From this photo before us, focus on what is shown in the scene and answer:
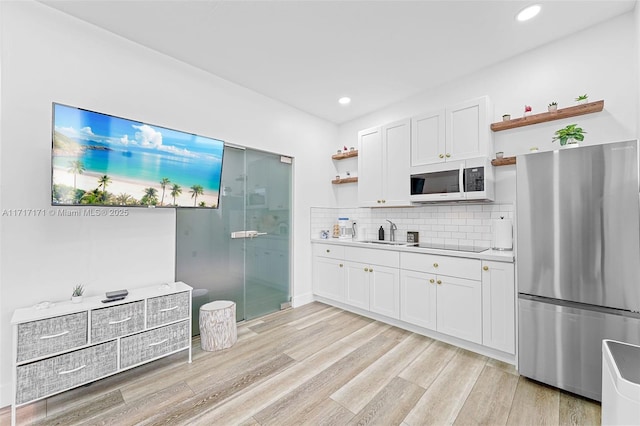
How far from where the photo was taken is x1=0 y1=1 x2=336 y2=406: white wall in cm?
192

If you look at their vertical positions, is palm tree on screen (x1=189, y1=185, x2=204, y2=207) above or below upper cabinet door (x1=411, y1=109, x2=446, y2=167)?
below

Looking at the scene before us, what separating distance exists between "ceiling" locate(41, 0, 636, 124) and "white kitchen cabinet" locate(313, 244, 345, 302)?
222 cm

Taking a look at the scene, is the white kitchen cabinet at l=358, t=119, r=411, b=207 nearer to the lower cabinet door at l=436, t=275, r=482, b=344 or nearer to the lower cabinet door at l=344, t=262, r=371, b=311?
the lower cabinet door at l=344, t=262, r=371, b=311

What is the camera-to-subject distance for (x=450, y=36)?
2.45m

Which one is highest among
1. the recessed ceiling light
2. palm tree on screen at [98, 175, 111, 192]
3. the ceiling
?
the recessed ceiling light

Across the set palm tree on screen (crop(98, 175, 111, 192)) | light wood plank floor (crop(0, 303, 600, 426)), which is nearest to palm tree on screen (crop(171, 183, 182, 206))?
palm tree on screen (crop(98, 175, 111, 192))

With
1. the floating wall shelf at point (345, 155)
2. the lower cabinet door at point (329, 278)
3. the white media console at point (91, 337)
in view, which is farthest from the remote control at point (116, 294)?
the floating wall shelf at point (345, 155)

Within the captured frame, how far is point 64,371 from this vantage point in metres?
1.83

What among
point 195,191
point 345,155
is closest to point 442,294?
point 345,155

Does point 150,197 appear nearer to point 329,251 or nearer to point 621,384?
point 329,251

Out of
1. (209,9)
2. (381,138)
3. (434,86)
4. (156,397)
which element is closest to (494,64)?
(434,86)

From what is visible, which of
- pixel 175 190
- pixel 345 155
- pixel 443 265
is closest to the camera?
pixel 175 190

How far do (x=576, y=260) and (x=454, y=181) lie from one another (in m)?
1.25

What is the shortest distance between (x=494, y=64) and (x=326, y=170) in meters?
2.50
